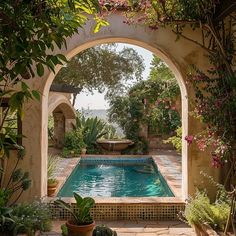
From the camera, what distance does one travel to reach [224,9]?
4691mm

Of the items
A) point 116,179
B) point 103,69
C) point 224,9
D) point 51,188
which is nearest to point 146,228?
point 51,188

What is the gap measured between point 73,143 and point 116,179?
3.68m

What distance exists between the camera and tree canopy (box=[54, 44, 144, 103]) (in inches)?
759

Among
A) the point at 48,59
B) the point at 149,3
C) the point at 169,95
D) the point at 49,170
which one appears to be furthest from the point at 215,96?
the point at 169,95

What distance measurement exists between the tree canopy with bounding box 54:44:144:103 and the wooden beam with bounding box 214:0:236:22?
14327 mm

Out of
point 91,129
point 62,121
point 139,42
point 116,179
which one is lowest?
point 116,179

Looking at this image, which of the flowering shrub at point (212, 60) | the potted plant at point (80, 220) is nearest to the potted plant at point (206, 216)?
the flowering shrub at point (212, 60)

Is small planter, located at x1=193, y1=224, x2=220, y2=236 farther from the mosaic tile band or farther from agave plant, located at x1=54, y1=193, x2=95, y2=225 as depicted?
agave plant, located at x1=54, y1=193, x2=95, y2=225

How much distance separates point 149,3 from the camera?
5.14 m

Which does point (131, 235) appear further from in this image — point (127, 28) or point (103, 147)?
point (103, 147)

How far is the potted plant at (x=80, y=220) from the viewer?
425cm

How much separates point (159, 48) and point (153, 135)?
35.2ft

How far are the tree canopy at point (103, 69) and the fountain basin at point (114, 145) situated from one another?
515cm

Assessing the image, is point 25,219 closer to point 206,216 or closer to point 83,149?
point 206,216
